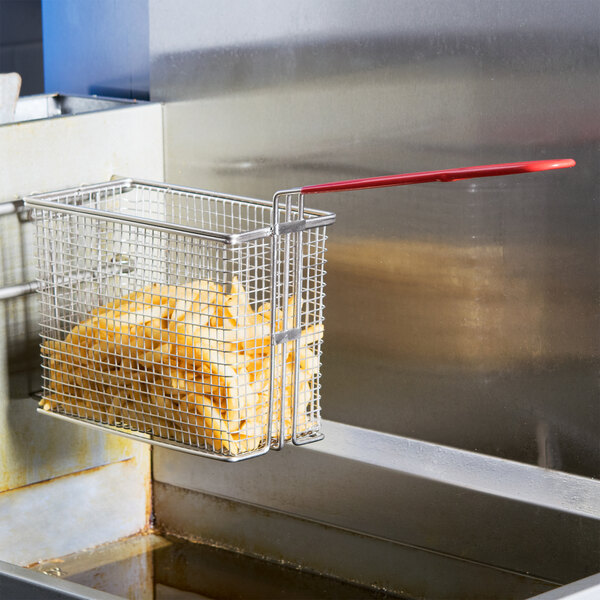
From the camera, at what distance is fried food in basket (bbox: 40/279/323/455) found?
120 cm

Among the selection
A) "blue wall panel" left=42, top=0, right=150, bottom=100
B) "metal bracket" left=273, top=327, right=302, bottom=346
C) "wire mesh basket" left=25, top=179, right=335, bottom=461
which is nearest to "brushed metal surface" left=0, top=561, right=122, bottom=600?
"wire mesh basket" left=25, top=179, right=335, bottom=461

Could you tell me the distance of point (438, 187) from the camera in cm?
135

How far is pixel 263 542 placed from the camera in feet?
5.26

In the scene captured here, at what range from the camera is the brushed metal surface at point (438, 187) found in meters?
1.26

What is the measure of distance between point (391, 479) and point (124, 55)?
756 mm

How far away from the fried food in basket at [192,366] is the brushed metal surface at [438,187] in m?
0.18

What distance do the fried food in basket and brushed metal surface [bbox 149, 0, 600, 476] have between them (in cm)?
18

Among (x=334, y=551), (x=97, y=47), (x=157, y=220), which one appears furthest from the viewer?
(x=97, y=47)

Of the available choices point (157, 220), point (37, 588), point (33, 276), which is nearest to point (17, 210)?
point (33, 276)

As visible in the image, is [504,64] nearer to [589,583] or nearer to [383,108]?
[383,108]

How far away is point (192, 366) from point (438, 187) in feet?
1.23

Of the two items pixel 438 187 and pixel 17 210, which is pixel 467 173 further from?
pixel 17 210

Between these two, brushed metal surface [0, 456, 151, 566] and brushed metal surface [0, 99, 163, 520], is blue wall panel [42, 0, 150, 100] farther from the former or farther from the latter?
brushed metal surface [0, 456, 151, 566]

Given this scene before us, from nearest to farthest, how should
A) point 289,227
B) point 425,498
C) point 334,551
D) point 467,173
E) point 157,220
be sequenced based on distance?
1. point 467,173
2. point 289,227
3. point 157,220
4. point 425,498
5. point 334,551
